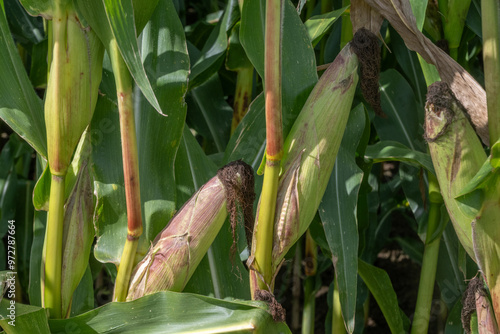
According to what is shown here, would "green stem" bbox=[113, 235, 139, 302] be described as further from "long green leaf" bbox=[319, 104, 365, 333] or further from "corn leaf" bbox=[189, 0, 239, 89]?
"corn leaf" bbox=[189, 0, 239, 89]

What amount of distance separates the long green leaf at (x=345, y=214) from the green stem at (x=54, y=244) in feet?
1.35

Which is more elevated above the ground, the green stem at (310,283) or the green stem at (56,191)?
the green stem at (56,191)

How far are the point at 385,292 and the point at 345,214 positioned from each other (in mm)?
335

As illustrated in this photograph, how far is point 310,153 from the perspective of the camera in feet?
2.38

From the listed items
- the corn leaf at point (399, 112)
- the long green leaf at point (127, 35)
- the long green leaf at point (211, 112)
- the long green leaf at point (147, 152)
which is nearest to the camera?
the long green leaf at point (127, 35)

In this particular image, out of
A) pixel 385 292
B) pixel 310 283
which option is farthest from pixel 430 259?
pixel 310 283

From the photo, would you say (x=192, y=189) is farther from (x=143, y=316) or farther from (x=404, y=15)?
(x=404, y=15)

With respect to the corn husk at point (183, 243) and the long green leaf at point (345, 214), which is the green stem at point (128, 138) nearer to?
the corn husk at point (183, 243)

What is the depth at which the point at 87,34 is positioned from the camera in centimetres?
71

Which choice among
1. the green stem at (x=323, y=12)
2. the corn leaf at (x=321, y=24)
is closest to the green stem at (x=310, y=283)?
the green stem at (x=323, y=12)

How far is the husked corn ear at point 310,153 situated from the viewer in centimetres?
72

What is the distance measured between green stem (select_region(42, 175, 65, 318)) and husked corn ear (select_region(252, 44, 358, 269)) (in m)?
0.27

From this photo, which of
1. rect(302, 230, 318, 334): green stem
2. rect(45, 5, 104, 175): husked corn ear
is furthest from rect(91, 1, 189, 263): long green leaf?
rect(302, 230, 318, 334): green stem

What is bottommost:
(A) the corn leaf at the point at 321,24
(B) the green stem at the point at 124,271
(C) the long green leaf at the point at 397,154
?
(B) the green stem at the point at 124,271
